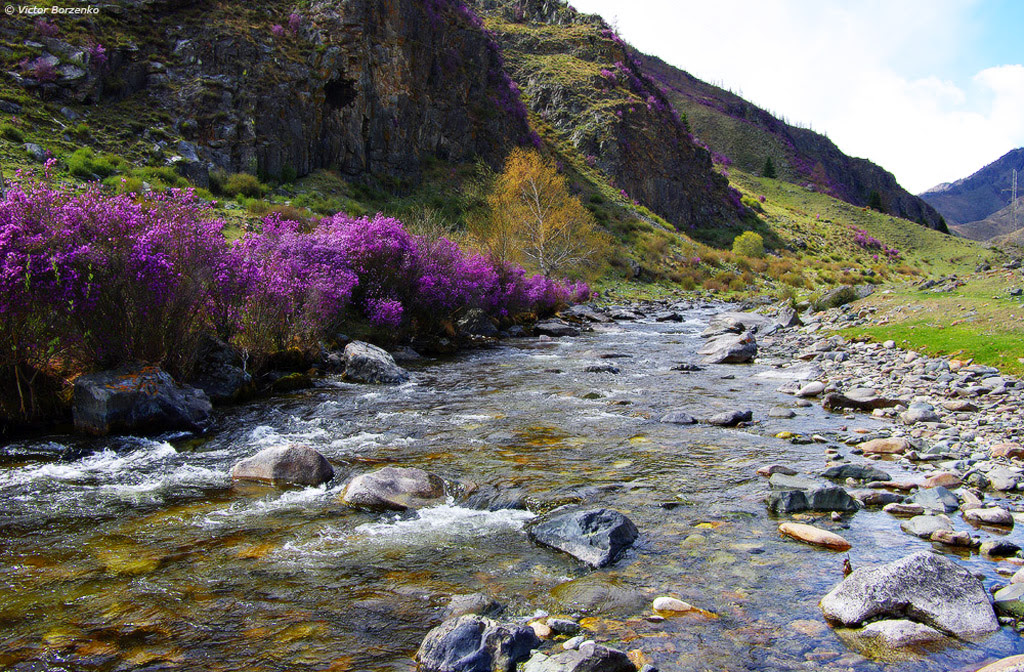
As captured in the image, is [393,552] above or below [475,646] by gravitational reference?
below

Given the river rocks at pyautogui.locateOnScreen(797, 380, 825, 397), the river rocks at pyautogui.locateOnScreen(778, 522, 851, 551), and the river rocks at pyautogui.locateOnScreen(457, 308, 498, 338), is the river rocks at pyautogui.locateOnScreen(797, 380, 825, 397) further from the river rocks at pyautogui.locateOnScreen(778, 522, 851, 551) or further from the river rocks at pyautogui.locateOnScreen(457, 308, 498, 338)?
the river rocks at pyautogui.locateOnScreen(457, 308, 498, 338)

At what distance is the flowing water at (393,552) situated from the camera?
4.18 meters

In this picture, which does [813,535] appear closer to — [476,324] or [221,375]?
[221,375]

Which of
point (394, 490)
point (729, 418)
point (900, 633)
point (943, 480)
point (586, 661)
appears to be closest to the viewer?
point (586, 661)

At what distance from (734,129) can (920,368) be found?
129277mm

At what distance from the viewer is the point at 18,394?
31.7 ft

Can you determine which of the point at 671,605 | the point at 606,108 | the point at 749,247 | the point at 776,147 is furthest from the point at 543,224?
the point at 776,147

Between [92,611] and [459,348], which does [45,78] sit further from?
[92,611]

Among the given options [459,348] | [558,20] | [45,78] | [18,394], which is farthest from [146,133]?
[558,20]

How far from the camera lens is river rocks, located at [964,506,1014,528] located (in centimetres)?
581

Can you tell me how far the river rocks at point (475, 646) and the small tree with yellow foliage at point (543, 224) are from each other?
1277 inches

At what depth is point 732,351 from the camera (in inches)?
712

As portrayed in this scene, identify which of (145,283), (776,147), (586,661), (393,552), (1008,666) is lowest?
(393,552)

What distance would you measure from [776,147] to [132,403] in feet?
460
